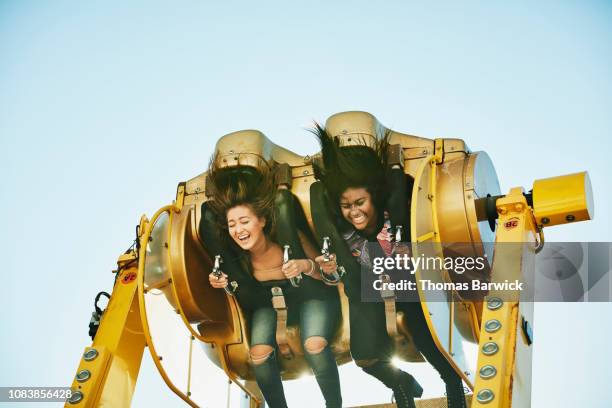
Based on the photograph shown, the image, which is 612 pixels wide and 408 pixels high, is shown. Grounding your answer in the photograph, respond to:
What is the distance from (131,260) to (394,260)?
2058mm

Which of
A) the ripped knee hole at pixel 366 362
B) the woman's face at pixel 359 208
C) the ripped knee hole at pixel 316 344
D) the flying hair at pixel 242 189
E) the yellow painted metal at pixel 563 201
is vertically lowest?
the ripped knee hole at pixel 366 362

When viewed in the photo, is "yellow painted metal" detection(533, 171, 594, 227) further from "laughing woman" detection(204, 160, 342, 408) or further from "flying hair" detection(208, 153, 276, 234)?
"flying hair" detection(208, 153, 276, 234)

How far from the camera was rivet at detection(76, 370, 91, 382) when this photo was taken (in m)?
6.02

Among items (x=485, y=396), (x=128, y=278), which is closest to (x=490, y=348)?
(x=485, y=396)

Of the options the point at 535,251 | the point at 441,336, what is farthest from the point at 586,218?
the point at 441,336

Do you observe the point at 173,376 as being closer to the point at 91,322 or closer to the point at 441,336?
the point at 91,322

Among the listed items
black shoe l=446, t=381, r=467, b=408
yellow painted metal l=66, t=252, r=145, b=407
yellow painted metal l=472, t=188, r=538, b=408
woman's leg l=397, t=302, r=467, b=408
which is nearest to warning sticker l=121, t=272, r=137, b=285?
yellow painted metal l=66, t=252, r=145, b=407

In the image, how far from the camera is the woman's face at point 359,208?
666 centimetres

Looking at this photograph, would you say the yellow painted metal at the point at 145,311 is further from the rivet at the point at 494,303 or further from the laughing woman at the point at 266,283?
the rivet at the point at 494,303

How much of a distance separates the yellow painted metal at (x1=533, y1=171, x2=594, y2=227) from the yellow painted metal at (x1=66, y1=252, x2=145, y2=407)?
303cm

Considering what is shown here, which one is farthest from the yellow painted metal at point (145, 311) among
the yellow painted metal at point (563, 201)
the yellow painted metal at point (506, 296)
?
the yellow painted metal at point (563, 201)

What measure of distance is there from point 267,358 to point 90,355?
1547 millimetres

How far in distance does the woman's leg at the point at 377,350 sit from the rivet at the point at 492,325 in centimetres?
163

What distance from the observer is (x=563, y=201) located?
5734 mm
